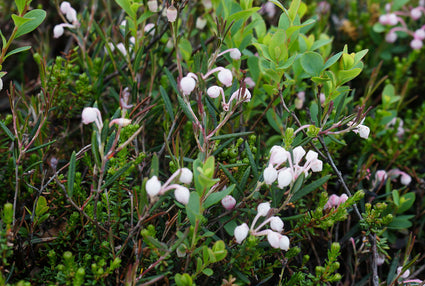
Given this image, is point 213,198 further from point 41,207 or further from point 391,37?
point 391,37

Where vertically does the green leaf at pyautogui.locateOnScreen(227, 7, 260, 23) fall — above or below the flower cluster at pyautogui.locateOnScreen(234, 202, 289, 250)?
above

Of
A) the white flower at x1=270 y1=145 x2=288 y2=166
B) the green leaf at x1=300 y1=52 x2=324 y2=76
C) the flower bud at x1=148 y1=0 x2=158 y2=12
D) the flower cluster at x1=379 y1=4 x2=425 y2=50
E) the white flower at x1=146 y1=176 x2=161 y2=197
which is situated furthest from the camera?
the flower cluster at x1=379 y1=4 x2=425 y2=50

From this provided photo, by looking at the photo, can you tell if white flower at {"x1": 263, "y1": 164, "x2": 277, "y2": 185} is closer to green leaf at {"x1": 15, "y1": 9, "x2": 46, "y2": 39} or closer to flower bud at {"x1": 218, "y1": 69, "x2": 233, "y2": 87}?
flower bud at {"x1": 218, "y1": 69, "x2": 233, "y2": 87}

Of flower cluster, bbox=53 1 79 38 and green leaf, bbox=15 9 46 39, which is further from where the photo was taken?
flower cluster, bbox=53 1 79 38

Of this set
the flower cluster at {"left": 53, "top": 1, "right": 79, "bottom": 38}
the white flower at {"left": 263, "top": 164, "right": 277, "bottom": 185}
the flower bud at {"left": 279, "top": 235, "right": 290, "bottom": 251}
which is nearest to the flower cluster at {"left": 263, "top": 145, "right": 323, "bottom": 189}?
the white flower at {"left": 263, "top": 164, "right": 277, "bottom": 185}

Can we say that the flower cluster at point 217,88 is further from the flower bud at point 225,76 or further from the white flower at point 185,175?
the white flower at point 185,175

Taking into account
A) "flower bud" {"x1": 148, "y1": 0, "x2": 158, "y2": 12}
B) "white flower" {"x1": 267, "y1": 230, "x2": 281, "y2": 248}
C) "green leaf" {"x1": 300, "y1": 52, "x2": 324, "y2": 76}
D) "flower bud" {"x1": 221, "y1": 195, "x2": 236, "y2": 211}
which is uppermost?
"flower bud" {"x1": 148, "y1": 0, "x2": 158, "y2": 12}

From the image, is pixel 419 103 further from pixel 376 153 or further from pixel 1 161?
pixel 1 161

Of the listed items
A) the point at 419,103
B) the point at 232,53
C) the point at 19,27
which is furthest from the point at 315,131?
the point at 419,103
